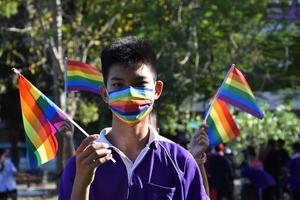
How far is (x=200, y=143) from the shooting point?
457 centimetres

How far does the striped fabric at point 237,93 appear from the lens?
5.54 metres

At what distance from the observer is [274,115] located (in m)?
26.6

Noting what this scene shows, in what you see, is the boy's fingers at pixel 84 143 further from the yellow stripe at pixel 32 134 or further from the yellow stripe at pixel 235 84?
the yellow stripe at pixel 235 84

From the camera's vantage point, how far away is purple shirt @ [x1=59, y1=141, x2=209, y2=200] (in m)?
3.39

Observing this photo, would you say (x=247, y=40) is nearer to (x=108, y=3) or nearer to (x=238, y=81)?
(x=108, y=3)

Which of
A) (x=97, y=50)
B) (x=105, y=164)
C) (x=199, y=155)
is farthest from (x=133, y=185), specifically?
(x=97, y=50)

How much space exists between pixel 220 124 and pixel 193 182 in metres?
2.37

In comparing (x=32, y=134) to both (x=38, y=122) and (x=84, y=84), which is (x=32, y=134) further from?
(x=84, y=84)

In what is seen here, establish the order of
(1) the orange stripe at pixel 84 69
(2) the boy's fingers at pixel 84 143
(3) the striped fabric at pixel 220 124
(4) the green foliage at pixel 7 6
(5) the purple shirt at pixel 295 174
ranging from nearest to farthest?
(2) the boy's fingers at pixel 84 143 < (3) the striped fabric at pixel 220 124 < (1) the orange stripe at pixel 84 69 < (5) the purple shirt at pixel 295 174 < (4) the green foliage at pixel 7 6

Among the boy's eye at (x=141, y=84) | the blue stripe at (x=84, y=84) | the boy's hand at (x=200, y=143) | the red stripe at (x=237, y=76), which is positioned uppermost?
the boy's eye at (x=141, y=84)

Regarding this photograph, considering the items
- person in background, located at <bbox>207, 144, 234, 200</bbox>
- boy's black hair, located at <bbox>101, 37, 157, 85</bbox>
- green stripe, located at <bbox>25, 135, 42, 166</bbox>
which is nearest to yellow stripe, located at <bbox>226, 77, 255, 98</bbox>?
Result: green stripe, located at <bbox>25, 135, 42, 166</bbox>

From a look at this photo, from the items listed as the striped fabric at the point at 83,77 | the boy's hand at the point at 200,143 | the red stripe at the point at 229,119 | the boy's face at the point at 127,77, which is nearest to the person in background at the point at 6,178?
the striped fabric at the point at 83,77

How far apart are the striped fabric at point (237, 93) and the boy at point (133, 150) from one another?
2063mm

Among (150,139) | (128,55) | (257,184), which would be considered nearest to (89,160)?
(150,139)
